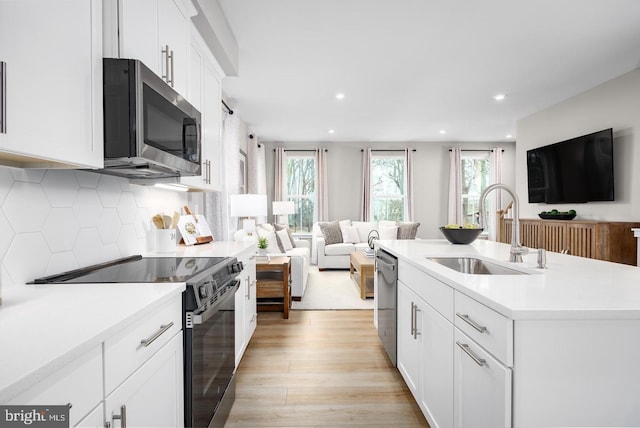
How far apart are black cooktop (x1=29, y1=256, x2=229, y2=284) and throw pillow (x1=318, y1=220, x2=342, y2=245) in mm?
4589

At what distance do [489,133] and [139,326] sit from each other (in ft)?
23.5

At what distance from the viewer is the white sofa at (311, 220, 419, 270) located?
610 centimetres

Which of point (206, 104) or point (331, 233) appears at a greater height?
point (206, 104)

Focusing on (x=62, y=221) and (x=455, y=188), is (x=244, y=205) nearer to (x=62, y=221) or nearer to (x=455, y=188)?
(x=62, y=221)

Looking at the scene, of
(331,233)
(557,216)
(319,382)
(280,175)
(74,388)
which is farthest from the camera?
(280,175)

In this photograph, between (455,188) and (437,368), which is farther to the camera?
(455,188)

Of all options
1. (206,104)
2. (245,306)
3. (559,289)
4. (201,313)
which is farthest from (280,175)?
(559,289)

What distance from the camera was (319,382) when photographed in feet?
7.10

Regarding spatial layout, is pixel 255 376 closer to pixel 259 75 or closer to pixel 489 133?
pixel 259 75

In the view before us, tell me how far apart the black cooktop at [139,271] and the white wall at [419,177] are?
5.49 meters

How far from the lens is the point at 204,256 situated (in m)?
1.96

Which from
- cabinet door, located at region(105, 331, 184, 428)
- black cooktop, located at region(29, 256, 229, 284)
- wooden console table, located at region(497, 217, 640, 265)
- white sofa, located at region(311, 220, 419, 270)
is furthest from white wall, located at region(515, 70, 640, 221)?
cabinet door, located at region(105, 331, 184, 428)

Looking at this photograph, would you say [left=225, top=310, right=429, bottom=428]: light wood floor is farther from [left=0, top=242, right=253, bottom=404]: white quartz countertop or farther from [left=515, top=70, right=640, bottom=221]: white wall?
[left=515, top=70, right=640, bottom=221]: white wall

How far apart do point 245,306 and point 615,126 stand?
4.79 meters
